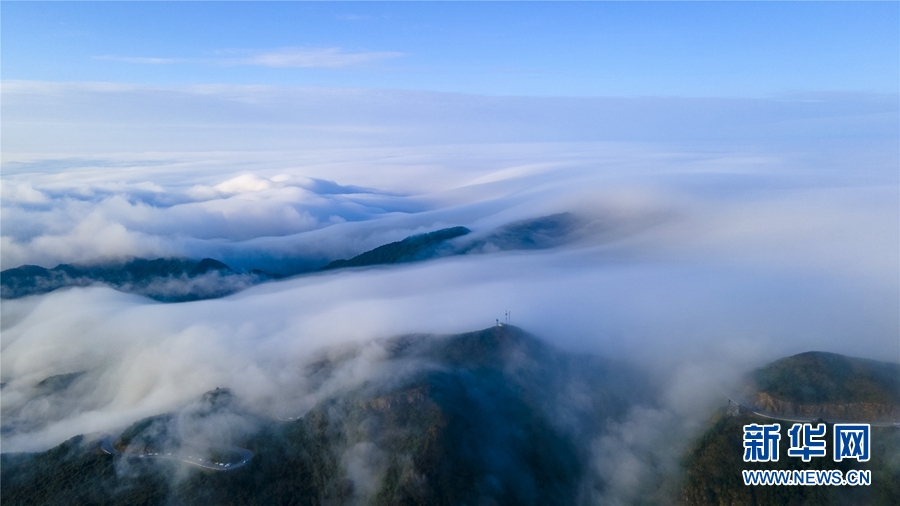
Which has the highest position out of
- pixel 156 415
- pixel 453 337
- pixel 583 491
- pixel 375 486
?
pixel 453 337

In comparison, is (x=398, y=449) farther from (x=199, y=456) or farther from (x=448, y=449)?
(x=199, y=456)

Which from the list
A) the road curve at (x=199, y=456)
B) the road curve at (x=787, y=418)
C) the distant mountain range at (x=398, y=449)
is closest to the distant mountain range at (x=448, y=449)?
the distant mountain range at (x=398, y=449)

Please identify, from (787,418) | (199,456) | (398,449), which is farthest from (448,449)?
(787,418)

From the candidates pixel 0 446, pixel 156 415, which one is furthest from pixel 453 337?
pixel 0 446

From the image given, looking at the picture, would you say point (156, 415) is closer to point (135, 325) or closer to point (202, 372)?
point (202, 372)

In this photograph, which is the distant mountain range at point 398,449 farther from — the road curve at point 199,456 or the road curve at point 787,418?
the road curve at point 787,418

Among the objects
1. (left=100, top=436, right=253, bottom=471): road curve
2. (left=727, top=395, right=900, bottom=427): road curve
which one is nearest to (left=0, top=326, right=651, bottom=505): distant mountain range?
(left=100, top=436, right=253, bottom=471): road curve

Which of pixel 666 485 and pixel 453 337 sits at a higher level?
pixel 453 337

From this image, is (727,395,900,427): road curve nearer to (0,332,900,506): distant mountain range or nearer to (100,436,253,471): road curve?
(0,332,900,506): distant mountain range
